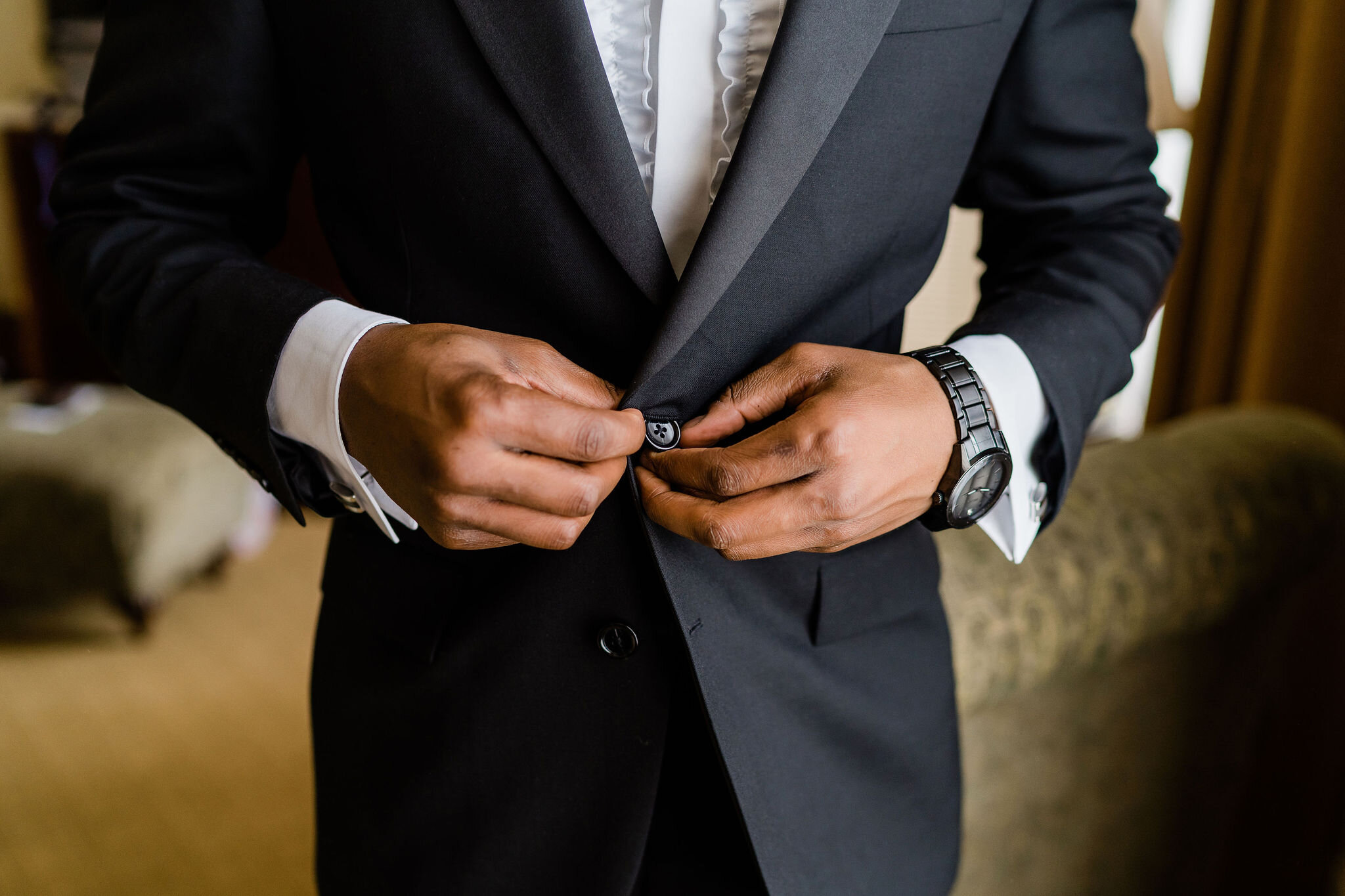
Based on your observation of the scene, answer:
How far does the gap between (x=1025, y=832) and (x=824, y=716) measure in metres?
0.84

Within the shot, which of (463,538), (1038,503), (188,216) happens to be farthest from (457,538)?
(1038,503)

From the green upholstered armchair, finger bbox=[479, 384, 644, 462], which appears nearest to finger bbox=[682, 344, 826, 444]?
finger bbox=[479, 384, 644, 462]

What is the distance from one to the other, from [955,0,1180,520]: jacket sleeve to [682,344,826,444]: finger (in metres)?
0.23

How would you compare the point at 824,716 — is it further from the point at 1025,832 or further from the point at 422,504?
the point at 1025,832

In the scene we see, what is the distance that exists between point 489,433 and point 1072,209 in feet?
2.13

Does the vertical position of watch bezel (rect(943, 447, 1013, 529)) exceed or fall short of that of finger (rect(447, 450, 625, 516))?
it falls short

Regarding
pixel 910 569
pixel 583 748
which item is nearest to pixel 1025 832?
pixel 910 569

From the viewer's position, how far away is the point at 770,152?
0.67 metres

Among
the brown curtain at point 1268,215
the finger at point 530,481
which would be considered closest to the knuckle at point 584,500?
the finger at point 530,481

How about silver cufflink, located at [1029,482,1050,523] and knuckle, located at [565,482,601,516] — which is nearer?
knuckle, located at [565,482,601,516]

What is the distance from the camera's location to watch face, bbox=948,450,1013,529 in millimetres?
730

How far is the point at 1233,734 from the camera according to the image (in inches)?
65.1

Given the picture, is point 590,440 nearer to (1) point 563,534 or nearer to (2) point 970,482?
(1) point 563,534

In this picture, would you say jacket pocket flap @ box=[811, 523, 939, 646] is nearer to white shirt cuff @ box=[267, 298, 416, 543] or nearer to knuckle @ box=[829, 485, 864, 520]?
knuckle @ box=[829, 485, 864, 520]
